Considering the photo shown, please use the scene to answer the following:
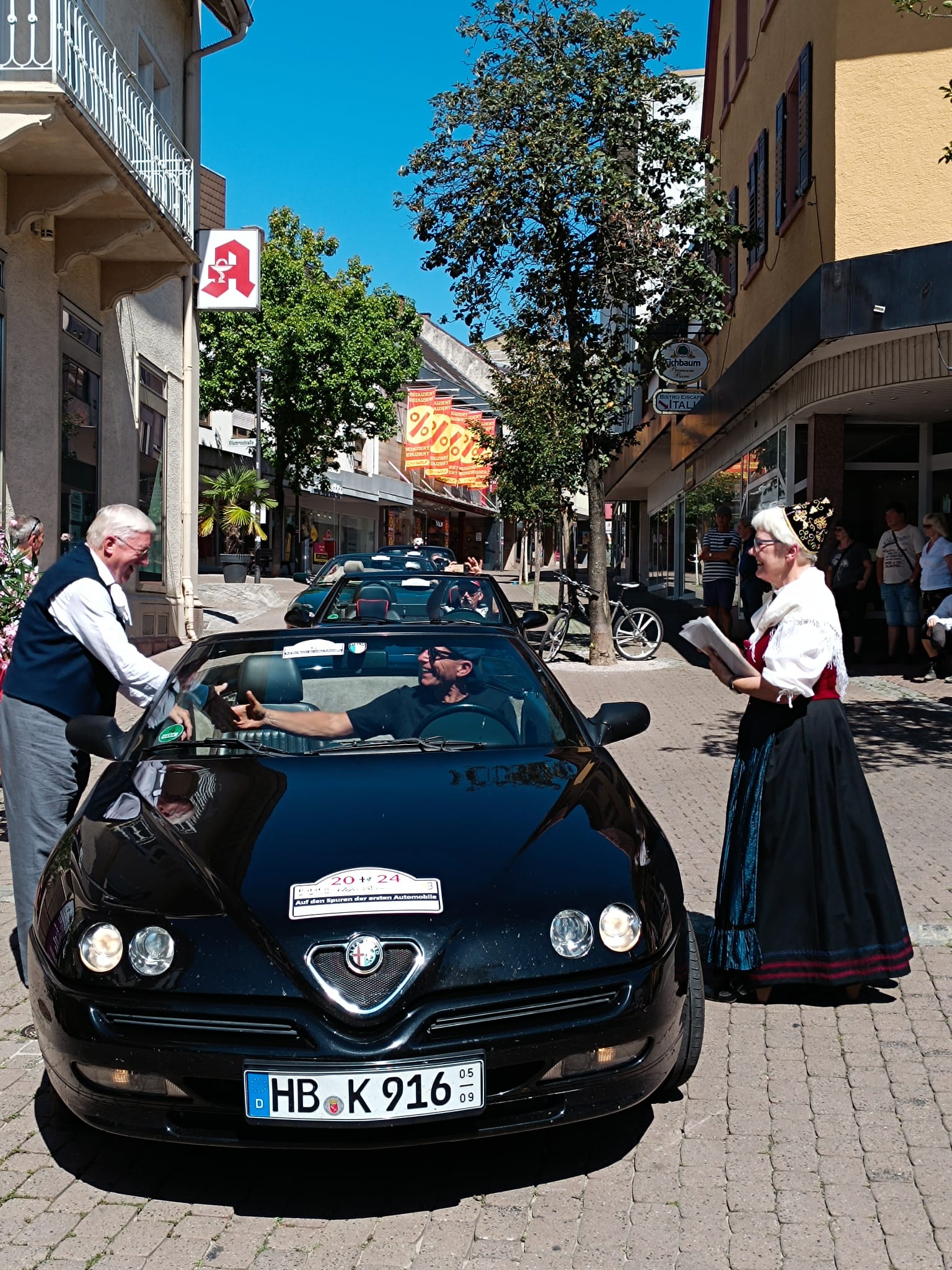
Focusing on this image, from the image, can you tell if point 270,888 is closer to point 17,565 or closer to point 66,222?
point 17,565

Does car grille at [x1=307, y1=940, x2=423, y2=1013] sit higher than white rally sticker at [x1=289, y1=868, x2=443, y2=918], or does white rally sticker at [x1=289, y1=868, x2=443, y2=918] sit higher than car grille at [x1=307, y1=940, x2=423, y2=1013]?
white rally sticker at [x1=289, y1=868, x2=443, y2=918]

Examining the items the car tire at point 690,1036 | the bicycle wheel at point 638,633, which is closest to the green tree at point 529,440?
the bicycle wheel at point 638,633

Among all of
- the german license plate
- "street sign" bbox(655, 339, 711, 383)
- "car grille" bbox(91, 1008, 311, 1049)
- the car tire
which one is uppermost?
"street sign" bbox(655, 339, 711, 383)

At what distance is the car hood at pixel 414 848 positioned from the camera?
3.15m

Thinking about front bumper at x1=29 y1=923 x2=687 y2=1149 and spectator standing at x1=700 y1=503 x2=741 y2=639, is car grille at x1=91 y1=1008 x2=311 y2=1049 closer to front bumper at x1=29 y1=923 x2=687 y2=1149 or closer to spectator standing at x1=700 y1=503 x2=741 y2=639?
front bumper at x1=29 y1=923 x2=687 y2=1149

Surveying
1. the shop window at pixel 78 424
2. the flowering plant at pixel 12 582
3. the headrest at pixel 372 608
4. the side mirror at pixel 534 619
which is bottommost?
the side mirror at pixel 534 619

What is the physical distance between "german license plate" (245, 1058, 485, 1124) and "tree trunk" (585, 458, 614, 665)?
1492 centimetres

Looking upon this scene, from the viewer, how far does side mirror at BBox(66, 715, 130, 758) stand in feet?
14.4

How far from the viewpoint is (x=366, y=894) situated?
127 inches

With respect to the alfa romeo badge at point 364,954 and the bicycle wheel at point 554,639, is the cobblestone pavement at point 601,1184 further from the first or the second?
the bicycle wheel at point 554,639

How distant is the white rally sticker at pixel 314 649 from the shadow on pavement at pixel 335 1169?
6.02 ft

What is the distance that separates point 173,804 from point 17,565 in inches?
157

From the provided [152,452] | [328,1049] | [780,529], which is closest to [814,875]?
[780,529]

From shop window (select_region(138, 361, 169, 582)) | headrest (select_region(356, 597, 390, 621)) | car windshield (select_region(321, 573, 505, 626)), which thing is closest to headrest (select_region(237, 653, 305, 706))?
car windshield (select_region(321, 573, 505, 626))
